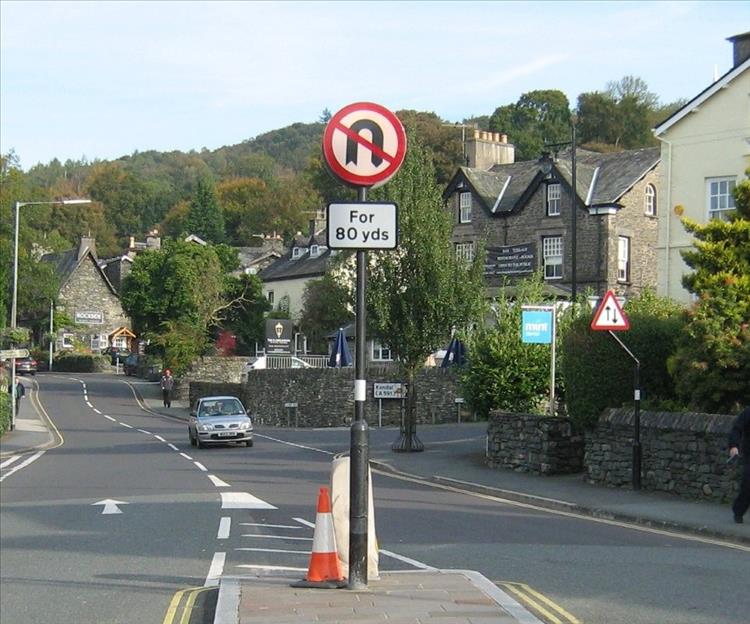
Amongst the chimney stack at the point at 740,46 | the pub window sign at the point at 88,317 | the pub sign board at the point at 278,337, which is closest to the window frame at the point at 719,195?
the chimney stack at the point at 740,46

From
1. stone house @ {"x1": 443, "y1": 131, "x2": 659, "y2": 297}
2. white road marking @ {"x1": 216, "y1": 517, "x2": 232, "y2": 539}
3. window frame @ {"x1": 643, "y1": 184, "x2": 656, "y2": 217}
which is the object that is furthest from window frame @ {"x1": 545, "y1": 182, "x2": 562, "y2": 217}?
white road marking @ {"x1": 216, "y1": 517, "x2": 232, "y2": 539}

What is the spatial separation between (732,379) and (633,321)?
351 cm

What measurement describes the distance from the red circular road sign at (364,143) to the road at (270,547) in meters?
3.67

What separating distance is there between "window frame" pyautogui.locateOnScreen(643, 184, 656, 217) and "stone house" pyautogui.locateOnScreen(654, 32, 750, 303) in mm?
15054

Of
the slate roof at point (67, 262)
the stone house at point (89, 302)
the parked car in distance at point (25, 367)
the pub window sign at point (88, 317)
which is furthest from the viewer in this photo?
the pub window sign at point (88, 317)

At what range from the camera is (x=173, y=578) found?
36.2 ft

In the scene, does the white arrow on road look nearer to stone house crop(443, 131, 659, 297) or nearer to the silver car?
the silver car

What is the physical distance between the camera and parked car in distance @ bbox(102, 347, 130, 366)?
92800mm

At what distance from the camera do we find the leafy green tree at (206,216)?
403 ft

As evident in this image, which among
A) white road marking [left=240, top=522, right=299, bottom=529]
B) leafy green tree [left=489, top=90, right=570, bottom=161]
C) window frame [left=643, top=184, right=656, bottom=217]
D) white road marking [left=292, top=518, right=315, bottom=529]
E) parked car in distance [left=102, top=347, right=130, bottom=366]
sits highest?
leafy green tree [left=489, top=90, right=570, bottom=161]

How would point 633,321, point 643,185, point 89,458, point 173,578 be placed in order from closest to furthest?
1. point 173,578
2. point 633,321
3. point 89,458
4. point 643,185

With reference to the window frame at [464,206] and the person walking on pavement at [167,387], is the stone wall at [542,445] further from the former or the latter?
the person walking on pavement at [167,387]

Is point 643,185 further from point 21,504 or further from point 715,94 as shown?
point 21,504

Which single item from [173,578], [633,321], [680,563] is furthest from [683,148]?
[173,578]
